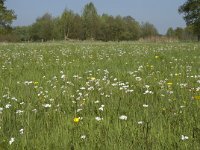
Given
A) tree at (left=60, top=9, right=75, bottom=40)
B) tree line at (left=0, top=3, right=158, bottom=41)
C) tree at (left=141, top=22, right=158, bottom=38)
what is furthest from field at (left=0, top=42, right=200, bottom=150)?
tree at (left=141, top=22, right=158, bottom=38)

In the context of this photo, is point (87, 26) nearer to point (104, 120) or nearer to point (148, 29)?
point (148, 29)

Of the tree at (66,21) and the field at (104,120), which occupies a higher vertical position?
the tree at (66,21)

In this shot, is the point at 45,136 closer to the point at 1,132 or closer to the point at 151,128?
the point at 1,132

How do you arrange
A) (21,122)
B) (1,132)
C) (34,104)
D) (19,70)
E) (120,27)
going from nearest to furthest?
(1,132) → (21,122) → (34,104) → (19,70) → (120,27)

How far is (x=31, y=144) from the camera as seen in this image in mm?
3766

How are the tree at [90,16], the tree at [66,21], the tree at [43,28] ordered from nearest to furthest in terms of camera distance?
the tree at [66,21] < the tree at [90,16] < the tree at [43,28]

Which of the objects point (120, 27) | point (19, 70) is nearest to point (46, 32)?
point (120, 27)

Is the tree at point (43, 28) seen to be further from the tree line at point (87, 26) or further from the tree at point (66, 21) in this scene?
the tree at point (66, 21)

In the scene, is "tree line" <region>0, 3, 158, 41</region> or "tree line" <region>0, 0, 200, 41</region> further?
"tree line" <region>0, 3, 158, 41</region>

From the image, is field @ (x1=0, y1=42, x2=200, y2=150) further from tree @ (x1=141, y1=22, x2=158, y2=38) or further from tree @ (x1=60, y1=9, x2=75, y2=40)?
tree @ (x1=141, y1=22, x2=158, y2=38)

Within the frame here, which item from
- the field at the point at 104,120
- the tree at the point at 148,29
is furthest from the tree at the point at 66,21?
the field at the point at 104,120

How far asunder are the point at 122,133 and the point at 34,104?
7.47 feet

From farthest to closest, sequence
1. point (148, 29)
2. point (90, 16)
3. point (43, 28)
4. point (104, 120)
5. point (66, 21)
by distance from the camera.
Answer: point (148, 29) < point (43, 28) < point (90, 16) < point (66, 21) < point (104, 120)

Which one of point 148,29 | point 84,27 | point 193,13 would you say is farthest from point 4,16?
point 148,29
